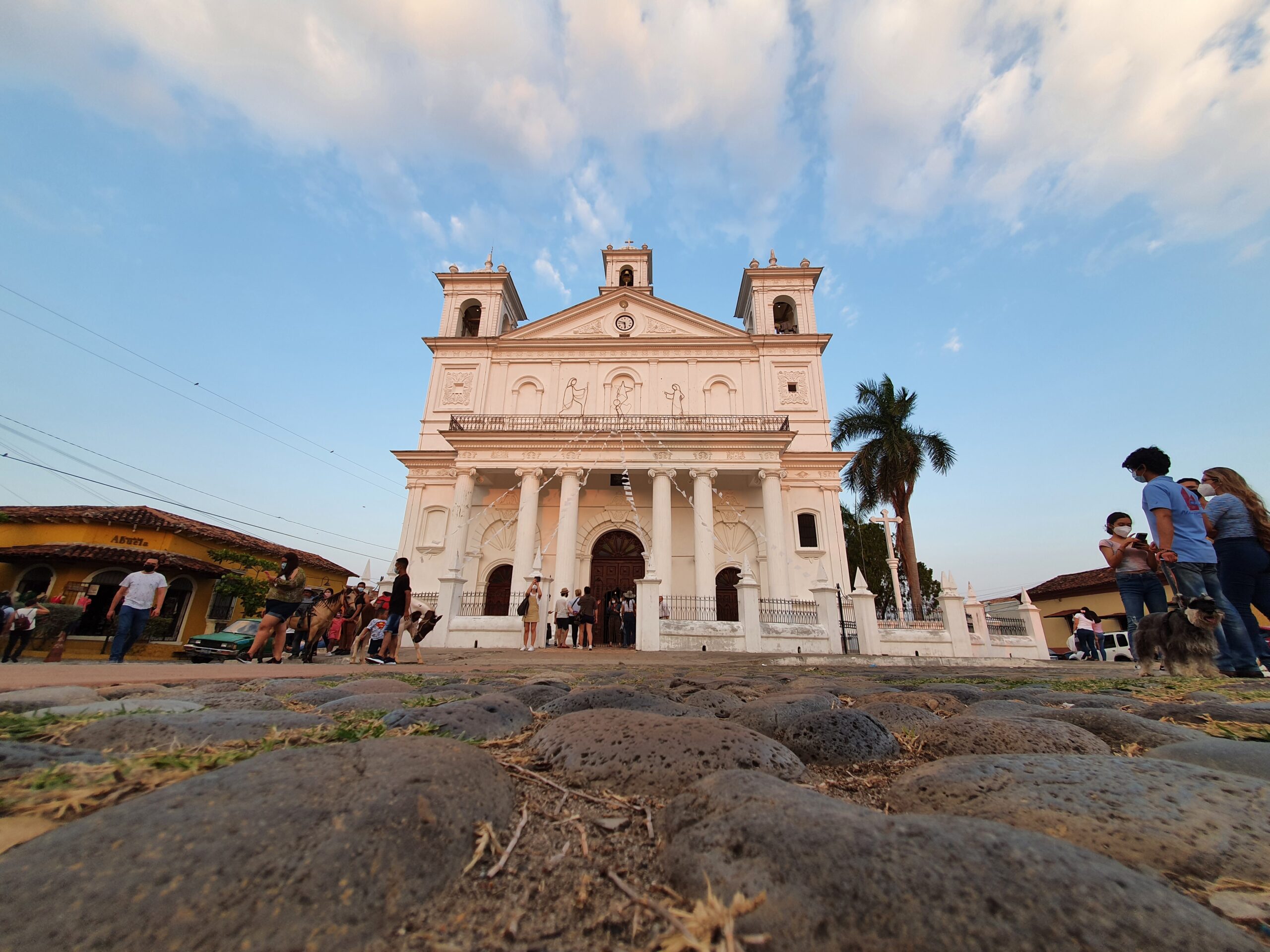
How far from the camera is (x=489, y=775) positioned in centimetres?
124

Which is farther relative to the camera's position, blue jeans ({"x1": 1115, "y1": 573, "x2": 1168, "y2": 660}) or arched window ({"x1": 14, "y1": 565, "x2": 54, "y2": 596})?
arched window ({"x1": 14, "y1": 565, "x2": 54, "y2": 596})

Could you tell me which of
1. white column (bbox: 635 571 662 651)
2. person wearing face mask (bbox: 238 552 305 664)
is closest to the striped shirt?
person wearing face mask (bbox: 238 552 305 664)

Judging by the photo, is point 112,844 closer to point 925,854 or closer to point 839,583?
point 925,854

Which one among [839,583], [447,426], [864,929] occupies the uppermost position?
[447,426]

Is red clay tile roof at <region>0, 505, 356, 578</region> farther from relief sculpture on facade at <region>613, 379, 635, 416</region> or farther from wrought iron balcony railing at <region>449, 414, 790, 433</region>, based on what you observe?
relief sculpture on facade at <region>613, 379, 635, 416</region>

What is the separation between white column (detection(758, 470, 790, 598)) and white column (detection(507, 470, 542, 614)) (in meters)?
6.90

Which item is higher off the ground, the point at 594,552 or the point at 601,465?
the point at 601,465

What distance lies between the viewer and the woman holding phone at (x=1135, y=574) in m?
5.30

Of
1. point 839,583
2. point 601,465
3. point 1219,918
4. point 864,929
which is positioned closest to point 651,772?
point 864,929

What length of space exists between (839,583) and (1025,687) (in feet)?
46.3

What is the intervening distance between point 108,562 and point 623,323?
18.3 meters

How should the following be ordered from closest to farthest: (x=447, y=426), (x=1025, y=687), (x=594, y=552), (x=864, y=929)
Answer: (x=864, y=929)
(x=1025, y=687)
(x=594, y=552)
(x=447, y=426)

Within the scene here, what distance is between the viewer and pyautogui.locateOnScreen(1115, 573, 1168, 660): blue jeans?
17.7 ft

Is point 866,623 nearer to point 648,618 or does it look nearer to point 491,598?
point 648,618
